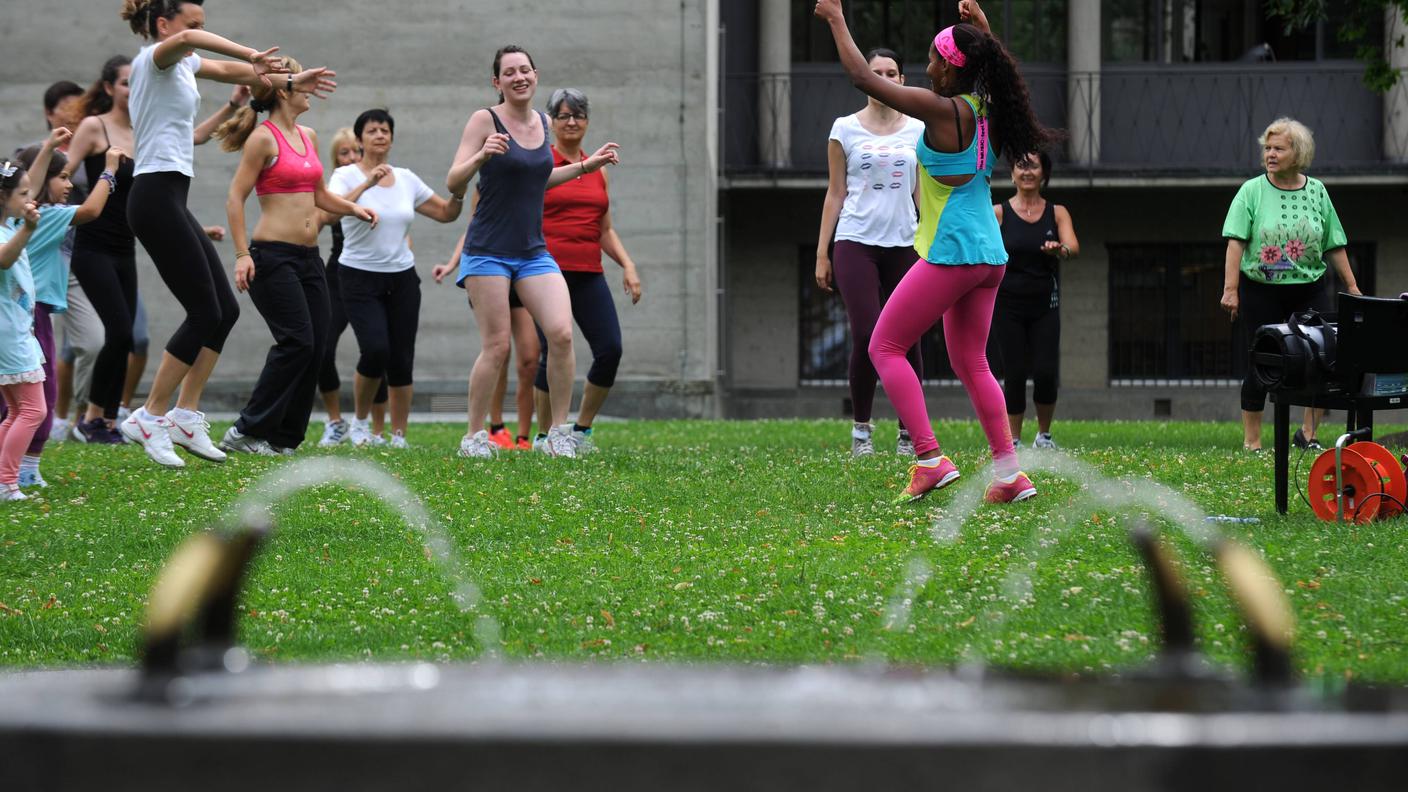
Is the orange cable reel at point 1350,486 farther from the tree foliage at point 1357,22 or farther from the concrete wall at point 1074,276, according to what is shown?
the concrete wall at point 1074,276

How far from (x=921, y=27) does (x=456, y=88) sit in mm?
8403

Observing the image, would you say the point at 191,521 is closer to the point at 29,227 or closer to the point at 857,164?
the point at 29,227

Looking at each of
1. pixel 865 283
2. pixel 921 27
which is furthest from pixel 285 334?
pixel 921 27

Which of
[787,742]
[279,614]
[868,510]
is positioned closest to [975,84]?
[868,510]

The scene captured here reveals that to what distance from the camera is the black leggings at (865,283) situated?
385 inches

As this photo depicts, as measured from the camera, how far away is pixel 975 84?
23.3 feet

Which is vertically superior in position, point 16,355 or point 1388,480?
point 16,355

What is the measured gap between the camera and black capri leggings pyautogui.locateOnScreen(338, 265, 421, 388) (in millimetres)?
10945

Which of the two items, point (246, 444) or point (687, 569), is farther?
point (246, 444)

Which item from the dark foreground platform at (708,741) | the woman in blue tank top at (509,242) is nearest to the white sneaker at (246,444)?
the woman in blue tank top at (509,242)

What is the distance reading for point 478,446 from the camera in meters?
9.55

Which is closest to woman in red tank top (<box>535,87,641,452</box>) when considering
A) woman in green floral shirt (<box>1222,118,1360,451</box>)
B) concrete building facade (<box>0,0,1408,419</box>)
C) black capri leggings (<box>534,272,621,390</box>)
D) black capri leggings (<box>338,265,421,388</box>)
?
black capri leggings (<box>534,272,621,390</box>)

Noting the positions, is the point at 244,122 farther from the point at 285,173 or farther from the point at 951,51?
the point at 951,51

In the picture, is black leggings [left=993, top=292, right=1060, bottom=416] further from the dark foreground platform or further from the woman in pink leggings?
the dark foreground platform
